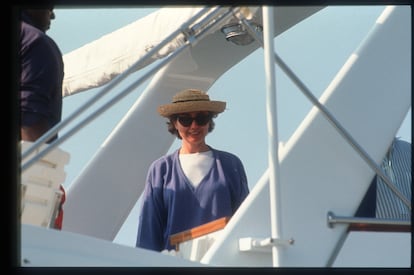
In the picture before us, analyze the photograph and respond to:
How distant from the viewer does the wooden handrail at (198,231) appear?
97.0 inches

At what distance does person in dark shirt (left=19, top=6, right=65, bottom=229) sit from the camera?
2.49 metres

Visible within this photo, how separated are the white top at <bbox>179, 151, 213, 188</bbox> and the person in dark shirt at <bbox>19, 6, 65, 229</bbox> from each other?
528mm

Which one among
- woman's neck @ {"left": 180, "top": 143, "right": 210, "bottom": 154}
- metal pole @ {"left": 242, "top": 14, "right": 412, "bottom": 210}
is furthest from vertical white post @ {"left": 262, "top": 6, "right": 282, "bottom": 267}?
woman's neck @ {"left": 180, "top": 143, "right": 210, "bottom": 154}

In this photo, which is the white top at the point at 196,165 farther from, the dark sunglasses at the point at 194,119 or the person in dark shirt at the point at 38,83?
the person in dark shirt at the point at 38,83

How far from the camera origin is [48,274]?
189cm

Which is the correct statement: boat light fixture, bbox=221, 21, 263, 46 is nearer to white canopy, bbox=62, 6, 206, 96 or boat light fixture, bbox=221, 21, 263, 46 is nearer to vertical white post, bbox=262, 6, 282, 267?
white canopy, bbox=62, 6, 206, 96

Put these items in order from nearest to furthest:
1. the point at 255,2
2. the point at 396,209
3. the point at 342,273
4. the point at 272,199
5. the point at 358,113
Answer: the point at 342,273 < the point at 272,199 < the point at 255,2 < the point at 358,113 < the point at 396,209

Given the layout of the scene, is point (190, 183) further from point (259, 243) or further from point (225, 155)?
point (259, 243)

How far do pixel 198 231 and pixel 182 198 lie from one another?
0.36 m

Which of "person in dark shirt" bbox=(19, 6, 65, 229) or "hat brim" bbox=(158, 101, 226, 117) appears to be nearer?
"person in dark shirt" bbox=(19, 6, 65, 229)

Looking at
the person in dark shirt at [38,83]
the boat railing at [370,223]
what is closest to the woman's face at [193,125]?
the person in dark shirt at [38,83]

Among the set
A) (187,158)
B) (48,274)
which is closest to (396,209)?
(187,158)

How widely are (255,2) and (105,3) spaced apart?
17.4 inches

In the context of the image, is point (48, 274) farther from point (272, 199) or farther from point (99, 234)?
point (99, 234)
